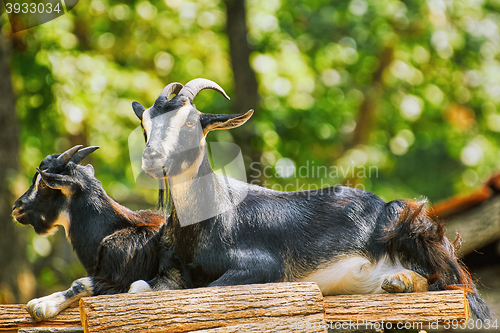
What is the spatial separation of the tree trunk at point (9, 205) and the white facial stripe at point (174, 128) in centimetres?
578

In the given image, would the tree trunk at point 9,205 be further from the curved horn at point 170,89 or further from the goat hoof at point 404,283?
the goat hoof at point 404,283

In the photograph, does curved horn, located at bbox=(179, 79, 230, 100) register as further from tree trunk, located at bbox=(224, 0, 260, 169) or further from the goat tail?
tree trunk, located at bbox=(224, 0, 260, 169)

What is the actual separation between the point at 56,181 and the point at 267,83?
760 centimetres

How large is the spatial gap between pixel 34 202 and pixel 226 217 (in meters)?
1.44

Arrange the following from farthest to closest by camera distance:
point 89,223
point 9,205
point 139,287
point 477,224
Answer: point 9,205
point 477,224
point 89,223
point 139,287

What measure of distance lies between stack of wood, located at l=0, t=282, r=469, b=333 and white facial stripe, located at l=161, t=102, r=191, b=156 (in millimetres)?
916

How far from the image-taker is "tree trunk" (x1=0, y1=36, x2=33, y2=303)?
8242mm

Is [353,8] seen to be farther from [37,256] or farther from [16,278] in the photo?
[37,256]

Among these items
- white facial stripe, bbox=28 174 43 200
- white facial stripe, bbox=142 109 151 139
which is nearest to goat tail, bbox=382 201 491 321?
white facial stripe, bbox=142 109 151 139

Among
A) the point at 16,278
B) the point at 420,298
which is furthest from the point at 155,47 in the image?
the point at 420,298

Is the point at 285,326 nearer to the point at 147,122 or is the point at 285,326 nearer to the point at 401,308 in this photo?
the point at 401,308

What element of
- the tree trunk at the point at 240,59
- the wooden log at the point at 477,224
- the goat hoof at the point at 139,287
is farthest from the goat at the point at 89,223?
the tree trunk at the point at 240,59

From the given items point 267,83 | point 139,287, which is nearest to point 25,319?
point 139,287

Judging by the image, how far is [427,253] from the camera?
383cm
